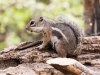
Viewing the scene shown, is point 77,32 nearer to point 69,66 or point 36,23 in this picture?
point 36,23

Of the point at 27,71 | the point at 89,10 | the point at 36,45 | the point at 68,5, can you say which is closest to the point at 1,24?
the point at 68,5

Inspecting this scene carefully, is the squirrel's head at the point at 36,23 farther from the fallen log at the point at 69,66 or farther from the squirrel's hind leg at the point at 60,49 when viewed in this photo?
the fallen log at the point at 69,66

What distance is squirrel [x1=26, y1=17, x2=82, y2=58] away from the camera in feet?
7.63

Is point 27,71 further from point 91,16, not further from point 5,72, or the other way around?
point 91,16

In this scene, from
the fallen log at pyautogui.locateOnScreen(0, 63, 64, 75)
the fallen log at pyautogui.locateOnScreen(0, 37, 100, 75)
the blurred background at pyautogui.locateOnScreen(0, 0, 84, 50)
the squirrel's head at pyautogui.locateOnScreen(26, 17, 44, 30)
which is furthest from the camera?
the blurred background at pyautogui.locateOnScreen(0, 0, 84, 50)

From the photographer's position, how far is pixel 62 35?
2.33 metres

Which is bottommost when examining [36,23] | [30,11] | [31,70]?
[31,70]

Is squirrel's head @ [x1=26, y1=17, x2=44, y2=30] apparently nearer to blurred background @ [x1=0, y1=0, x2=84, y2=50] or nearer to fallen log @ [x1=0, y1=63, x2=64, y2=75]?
fallen log @ [x1=0, y1=63, x2=64, y2=75]

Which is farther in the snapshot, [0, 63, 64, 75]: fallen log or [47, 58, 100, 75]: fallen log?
[0, 63, 64, 75]: fallen log

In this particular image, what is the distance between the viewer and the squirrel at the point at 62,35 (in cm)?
232

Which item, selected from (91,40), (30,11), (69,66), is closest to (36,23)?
(91,40)

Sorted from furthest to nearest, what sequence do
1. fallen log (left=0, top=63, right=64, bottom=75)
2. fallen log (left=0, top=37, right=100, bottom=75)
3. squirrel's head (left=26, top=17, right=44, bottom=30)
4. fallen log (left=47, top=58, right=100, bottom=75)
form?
squirrel's head (left=26, top=17, right=44, bottom=30) < fallen log (left=0, top=37, right=100, bottom=75) < fallen log (left=0, top=63, right=64, bottom=75) < fallen log (left=47, top=58, right=100, bottom=75)

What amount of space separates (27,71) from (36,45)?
1.84 feet

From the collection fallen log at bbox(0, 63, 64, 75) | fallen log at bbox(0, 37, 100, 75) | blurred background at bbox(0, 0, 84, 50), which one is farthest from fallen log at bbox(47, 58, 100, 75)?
blurred background at bbox(0, 0, 84, 50)
